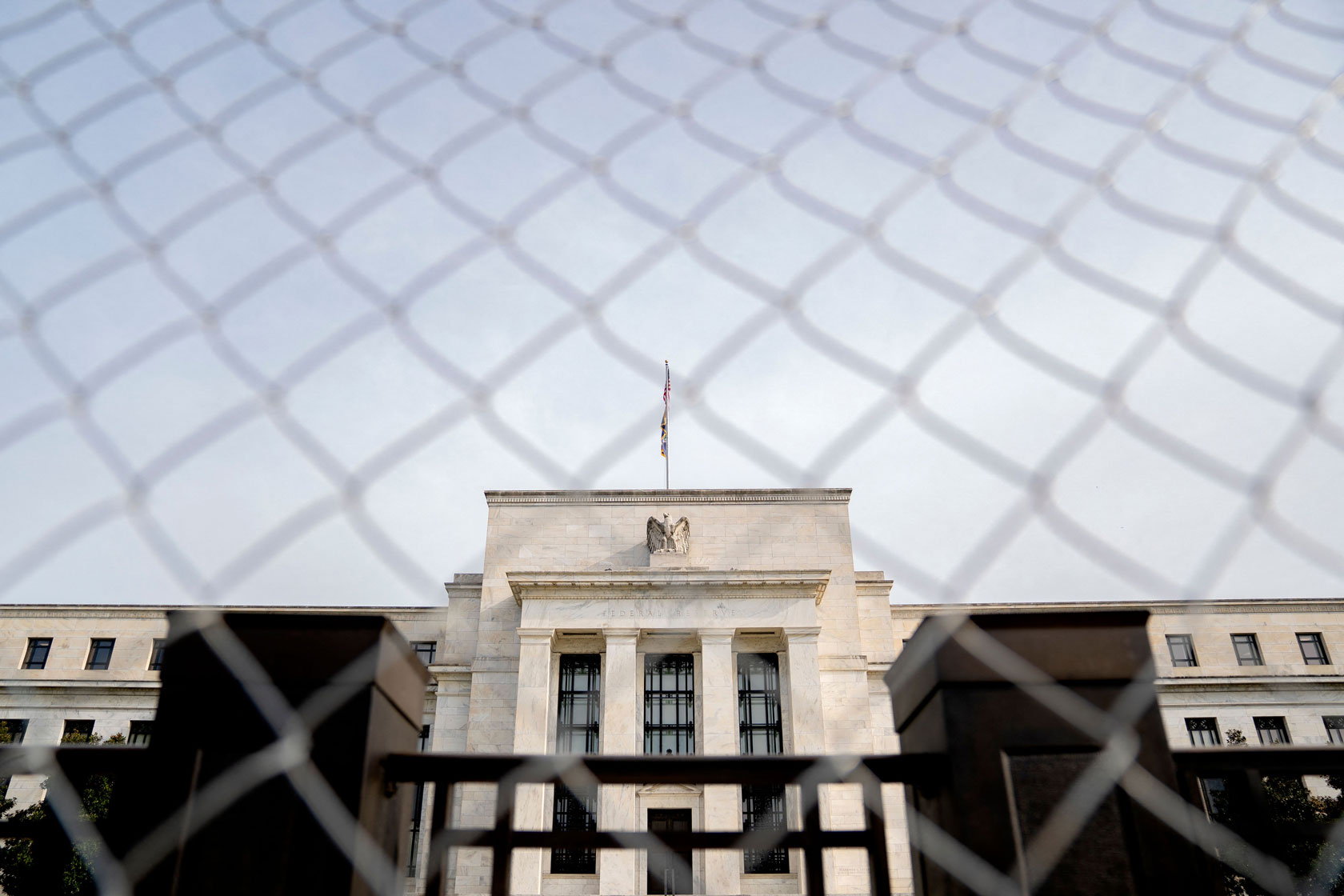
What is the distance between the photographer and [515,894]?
63.7 feet

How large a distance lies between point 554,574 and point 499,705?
3927mm

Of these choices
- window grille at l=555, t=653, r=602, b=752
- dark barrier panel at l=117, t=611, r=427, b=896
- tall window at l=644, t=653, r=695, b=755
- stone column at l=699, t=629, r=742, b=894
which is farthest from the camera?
window grille at l=555, t=653, r=602, b=752

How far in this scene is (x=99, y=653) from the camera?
3005 cm

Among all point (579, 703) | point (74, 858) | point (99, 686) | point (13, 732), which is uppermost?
point (99, 686)

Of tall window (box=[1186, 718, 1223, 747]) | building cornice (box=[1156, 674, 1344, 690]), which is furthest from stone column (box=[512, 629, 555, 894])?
tall window (box=[1186, 718, 1223, 747])

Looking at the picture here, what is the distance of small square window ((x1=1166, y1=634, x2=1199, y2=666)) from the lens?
29.2m

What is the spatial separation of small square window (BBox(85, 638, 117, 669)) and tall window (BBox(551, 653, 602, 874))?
15820 mm

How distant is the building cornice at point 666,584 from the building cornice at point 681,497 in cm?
335

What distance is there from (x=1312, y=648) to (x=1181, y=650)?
3.96 meters

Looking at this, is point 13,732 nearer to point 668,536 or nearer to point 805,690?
point 668,536

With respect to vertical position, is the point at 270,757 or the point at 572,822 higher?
the point at 572,822

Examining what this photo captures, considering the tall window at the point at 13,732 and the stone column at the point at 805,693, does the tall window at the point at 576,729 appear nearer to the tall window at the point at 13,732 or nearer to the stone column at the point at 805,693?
the stone column at the point at 805,693

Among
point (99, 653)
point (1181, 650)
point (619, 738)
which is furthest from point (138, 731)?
point (1181, 650)

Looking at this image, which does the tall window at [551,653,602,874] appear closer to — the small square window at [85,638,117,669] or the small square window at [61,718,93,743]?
the small square window at [61,718,93,743]
